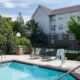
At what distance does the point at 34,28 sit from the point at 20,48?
30.7m

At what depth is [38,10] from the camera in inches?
2562

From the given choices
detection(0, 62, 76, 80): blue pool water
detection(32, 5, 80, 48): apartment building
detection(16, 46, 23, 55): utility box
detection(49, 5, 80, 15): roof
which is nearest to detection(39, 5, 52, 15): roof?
detection(32, 5, 80, 48): apartment building

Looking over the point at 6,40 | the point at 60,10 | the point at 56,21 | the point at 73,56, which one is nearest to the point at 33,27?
the point at 56,21

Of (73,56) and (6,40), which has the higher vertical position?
(6,40)

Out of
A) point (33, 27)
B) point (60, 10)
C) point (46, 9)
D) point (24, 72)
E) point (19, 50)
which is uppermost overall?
point (46, 9)

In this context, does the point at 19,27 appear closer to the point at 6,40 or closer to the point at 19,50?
the point at 6,40

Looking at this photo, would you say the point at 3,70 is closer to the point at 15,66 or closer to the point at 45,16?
the point at 15,66

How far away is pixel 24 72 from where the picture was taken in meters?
19.2

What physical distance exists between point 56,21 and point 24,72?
41.8m

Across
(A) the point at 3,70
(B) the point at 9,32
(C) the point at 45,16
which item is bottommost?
(A) the point at 3,70

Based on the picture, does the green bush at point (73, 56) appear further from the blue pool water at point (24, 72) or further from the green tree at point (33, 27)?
the green tree at point (33, 27)

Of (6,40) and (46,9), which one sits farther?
(46,9)

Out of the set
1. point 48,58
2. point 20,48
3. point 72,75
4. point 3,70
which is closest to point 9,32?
point 20,48

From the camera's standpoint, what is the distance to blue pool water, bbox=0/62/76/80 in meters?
16.9
